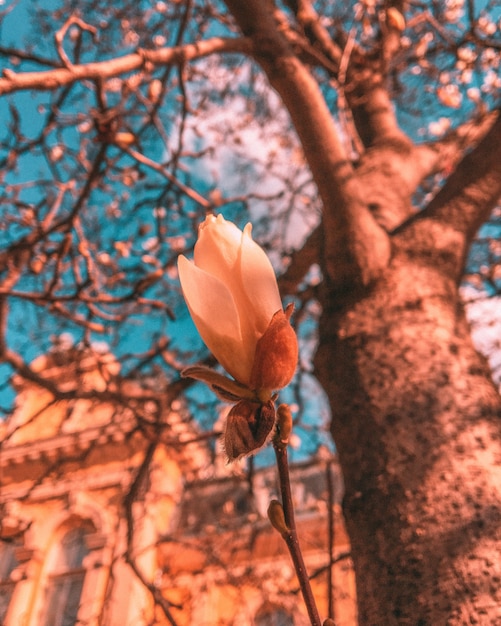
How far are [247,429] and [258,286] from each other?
5.8 inches

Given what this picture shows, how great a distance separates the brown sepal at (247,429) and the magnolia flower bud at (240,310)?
0.02 meters

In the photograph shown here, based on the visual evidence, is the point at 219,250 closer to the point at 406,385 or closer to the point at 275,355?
the point at 275,355

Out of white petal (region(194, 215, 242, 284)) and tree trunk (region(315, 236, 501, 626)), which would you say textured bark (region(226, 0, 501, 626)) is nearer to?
tree trunk (region(315, 236, 501, 626))

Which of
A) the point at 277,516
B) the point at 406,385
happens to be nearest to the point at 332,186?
the point at 406,385

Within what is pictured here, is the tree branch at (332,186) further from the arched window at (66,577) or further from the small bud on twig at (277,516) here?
the arched window at (66,577)

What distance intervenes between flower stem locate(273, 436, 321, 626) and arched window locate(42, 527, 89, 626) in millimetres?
7582

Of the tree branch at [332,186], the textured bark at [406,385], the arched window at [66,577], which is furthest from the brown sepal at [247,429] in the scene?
the arched window at [66,577]

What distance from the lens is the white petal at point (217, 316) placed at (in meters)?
0.51

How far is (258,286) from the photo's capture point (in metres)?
0.53

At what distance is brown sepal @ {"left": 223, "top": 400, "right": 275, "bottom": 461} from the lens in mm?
471

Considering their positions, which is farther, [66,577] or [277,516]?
[66,577]

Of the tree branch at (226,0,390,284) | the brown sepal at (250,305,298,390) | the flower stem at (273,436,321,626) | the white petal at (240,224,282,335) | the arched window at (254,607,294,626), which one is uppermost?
the tree branch at (226,0,390,284)

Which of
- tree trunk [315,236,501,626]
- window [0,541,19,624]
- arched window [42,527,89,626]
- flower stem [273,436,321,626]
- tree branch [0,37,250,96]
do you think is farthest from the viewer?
arched window [42,527,89,626]

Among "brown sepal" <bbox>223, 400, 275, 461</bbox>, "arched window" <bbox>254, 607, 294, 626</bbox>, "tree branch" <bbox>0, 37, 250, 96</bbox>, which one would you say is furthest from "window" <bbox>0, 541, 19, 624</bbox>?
"brown sepal" <bbox>223, 400, 275, 461</bbox>
